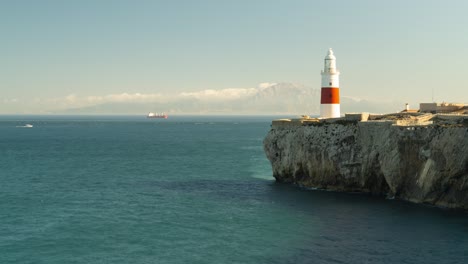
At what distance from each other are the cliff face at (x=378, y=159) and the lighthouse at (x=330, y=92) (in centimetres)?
1036

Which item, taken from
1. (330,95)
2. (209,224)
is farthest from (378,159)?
(330,95)

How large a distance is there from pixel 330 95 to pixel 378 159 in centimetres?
2139

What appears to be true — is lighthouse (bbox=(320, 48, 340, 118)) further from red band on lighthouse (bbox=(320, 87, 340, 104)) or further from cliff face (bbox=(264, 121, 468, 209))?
cliff face (bbox=(264, 121, 468, 209))

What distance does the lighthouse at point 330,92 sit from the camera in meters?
70.6

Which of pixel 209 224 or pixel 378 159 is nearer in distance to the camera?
pixel 209 224

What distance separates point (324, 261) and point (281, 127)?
33.6 metres

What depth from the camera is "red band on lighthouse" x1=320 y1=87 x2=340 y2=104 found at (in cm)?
7075

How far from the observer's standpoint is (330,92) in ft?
233

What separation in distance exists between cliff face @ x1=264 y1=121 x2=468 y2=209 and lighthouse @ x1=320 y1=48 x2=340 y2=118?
1036 centimetres

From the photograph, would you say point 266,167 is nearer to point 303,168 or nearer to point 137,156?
point 303,168

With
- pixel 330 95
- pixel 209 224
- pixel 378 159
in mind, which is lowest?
pixel 209 224

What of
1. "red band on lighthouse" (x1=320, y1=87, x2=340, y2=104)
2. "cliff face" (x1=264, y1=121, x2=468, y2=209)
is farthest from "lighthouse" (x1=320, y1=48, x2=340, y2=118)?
"cliff face" (x1=264, y1=121, x2=468, y2=209)

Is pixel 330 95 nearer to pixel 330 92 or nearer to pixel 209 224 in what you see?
pixel 330 92

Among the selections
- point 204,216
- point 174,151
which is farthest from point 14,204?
point 174,151
